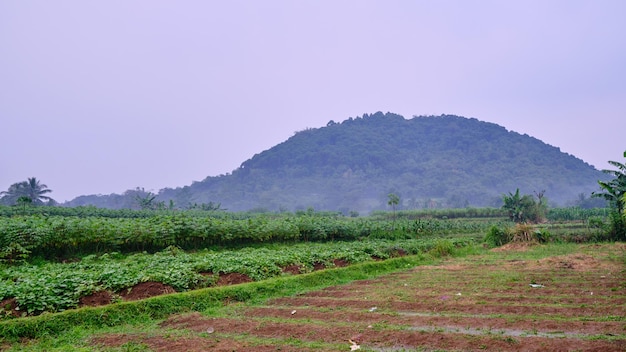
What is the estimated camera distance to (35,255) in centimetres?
1897

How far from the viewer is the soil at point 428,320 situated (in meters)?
7.43

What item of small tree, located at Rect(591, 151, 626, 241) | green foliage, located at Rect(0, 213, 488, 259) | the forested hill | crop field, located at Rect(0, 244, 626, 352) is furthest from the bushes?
the forested hill

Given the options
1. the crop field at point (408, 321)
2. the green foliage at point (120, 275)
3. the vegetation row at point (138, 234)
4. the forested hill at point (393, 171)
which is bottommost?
the crop field at point (408, 321)

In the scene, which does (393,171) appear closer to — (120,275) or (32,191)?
(32,191)

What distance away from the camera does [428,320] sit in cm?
911

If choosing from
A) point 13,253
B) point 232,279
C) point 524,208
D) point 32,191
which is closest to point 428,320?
point 232,279

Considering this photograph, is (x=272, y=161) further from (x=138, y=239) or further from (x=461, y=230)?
(x=138, y=239)

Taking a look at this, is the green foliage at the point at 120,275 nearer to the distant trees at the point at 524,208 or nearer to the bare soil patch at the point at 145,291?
the bare soil patch at the point at 145,291

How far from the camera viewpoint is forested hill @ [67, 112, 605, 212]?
14525cm

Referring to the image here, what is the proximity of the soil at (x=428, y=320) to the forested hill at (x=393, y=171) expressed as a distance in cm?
11560

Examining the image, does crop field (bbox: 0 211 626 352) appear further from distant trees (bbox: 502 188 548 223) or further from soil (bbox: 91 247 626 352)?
distant trees (bbox: 502 188 548 223)

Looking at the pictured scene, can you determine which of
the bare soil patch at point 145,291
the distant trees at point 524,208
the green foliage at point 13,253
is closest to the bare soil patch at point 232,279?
the bare soil patch at point 145,291

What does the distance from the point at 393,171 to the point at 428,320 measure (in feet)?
511

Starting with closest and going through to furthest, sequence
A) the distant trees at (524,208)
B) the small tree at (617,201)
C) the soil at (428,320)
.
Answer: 1. the soil at (428,320)
2. the small tree at (617,201)
3. the distant trees at (524,208)
